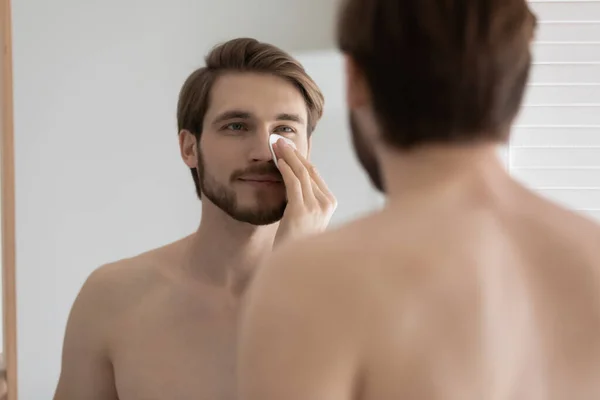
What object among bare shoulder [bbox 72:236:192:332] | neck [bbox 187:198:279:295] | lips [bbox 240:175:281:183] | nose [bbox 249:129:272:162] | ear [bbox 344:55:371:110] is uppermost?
ear [bbox 344:55:371:110]

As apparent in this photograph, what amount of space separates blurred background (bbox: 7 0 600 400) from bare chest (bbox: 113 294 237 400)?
6.6 inches

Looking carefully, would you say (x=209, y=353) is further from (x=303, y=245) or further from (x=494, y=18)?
(x=494, y=18)

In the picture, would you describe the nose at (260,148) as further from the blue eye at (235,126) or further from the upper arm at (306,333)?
the upper arm at (306,333)

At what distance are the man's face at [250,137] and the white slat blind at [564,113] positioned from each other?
55cm

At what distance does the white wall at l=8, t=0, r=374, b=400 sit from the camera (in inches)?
46.4

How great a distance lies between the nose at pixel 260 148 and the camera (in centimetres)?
103

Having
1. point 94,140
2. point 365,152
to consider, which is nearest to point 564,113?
point 94,140

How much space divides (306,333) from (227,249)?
0.60m

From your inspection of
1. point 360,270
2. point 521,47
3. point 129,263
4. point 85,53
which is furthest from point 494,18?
point 85,53

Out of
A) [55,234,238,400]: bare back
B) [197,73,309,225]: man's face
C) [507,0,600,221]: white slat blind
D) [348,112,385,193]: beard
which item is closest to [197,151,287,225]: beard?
[197,73,309,225]: man's face

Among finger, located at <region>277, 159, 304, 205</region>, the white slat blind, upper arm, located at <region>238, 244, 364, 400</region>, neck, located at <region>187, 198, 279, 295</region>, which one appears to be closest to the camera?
upper arm, located at <region>238, 244, 364, 400</region>

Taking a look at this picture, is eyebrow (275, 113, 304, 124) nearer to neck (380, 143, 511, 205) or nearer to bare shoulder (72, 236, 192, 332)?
bare shoulder (72, 236, 192, 332)

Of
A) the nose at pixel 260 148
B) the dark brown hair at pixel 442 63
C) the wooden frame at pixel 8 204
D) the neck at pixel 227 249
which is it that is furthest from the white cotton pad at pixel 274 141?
the dark brown hair at pixel 442 63

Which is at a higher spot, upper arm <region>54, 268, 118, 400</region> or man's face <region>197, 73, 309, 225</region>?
man's face <region>197, 73, 309, 225</region>
